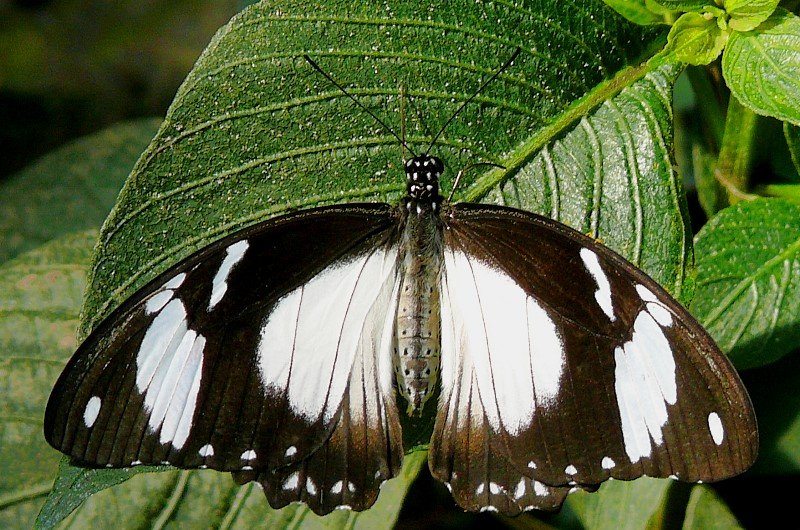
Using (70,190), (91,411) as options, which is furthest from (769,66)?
(70,190)

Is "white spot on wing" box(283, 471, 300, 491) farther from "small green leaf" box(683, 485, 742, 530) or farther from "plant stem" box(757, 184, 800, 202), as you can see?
"plant stem" box(757, 184, 800, 202)

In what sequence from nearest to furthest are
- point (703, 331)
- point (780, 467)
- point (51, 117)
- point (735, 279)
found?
1. point (703, 331)
2. point (735, 279)
3. point (780, 467)
4. point (51, 117)

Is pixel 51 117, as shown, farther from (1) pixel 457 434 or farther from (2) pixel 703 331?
(2) pixel 703 331

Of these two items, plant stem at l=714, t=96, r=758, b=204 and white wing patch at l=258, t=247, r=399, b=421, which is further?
plant stem at l=714, t=96, r=758, b=204

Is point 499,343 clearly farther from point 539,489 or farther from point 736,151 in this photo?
point 736,151

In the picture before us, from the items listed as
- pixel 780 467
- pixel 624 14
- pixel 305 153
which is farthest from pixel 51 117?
pixel 780 467

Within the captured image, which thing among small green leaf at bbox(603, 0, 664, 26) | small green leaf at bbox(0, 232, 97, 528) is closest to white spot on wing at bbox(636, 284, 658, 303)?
small green leaf at bbox(603, 0, 664, 26)

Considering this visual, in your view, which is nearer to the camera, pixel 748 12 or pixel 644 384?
pixel 644 384
